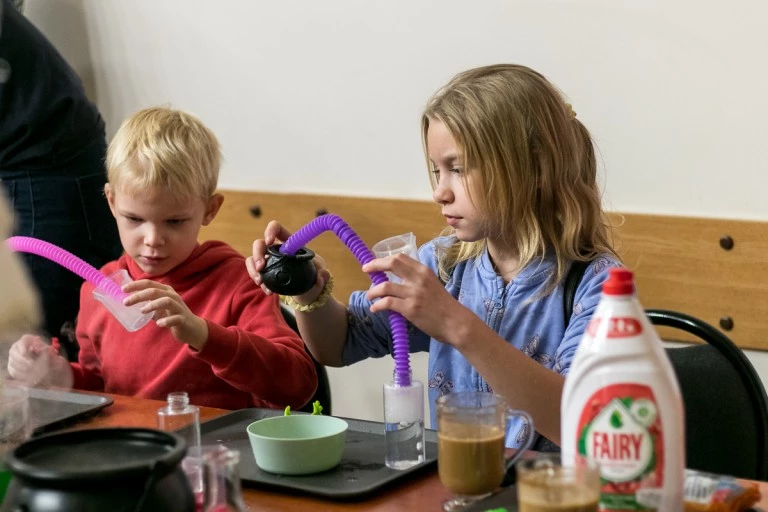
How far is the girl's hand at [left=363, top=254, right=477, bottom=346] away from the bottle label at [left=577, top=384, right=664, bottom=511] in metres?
0.45

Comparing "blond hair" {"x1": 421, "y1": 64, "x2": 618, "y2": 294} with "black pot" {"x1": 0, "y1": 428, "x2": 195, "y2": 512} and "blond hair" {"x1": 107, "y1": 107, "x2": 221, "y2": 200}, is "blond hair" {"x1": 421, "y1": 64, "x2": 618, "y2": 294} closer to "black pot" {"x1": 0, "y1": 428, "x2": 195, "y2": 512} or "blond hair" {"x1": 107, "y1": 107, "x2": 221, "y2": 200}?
"blond hair" {"x1": 107, "y1": 107, "x2": 221, "y2": 200}

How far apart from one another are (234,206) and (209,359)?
128cm

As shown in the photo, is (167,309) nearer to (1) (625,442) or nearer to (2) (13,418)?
(2) (13,418)

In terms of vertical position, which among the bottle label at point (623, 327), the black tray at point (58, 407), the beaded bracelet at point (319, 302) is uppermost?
the bottle label at point (623, 327)

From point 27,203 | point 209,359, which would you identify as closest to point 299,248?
point 209,359

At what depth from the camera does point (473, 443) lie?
112cm

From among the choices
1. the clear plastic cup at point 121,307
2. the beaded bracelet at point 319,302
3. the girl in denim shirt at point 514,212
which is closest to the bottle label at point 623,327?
the girl in denim shirt at point 514,212

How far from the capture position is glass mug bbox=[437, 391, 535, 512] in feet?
3.67

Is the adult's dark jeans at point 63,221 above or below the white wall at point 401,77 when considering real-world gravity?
below

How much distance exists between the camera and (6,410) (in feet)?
4.32

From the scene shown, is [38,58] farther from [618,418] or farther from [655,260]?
[618,418]

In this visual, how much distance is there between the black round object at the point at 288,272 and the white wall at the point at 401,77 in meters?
0.98

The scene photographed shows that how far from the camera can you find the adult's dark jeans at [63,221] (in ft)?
8.45

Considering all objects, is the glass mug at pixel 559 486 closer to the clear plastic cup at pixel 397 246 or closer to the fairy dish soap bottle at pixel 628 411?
the fairy dish soap bottle at pixel 628 411
